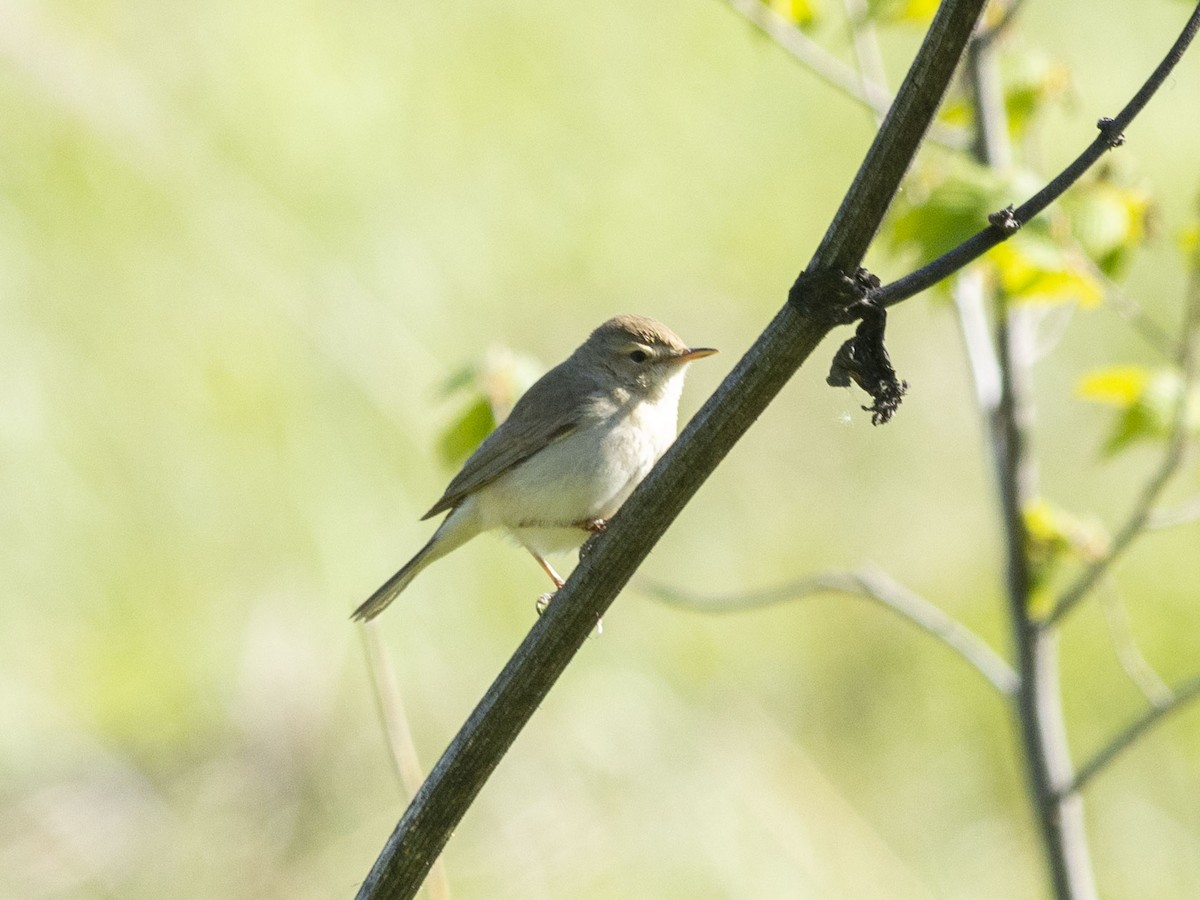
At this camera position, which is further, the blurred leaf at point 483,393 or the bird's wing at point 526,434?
the bird's wing at point 526,434

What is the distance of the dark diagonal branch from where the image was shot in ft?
4.37

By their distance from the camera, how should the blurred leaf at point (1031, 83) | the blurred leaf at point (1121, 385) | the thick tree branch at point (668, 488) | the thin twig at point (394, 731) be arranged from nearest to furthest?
the thick tree branch at point (668, 488) → the thin twig at point (394, 731) → the blurred leaf at point (1121, 385) → the blurred leaf at point (1031, 83)

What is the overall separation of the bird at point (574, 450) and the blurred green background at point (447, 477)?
1.07m

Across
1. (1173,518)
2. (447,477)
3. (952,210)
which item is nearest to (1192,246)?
(952,210)

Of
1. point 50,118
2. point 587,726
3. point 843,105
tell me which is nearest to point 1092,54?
point 843,105

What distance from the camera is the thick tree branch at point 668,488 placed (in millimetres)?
1287

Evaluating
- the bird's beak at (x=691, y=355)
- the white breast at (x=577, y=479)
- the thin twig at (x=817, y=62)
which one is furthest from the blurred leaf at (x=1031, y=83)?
the white breast at (x=577, y=479)

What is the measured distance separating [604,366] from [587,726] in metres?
2.17

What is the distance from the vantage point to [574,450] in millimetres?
3232

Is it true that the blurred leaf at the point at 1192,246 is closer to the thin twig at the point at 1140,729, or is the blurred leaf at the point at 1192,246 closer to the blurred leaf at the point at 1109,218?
the blurred leaf at the point at 1109,218

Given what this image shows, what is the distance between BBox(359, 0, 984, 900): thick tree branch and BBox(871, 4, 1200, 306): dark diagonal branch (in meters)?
0.07

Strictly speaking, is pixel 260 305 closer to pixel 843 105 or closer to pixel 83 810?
pixel 83 810

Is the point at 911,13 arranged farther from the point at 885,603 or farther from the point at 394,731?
the point at 394,731

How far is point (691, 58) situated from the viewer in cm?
704
